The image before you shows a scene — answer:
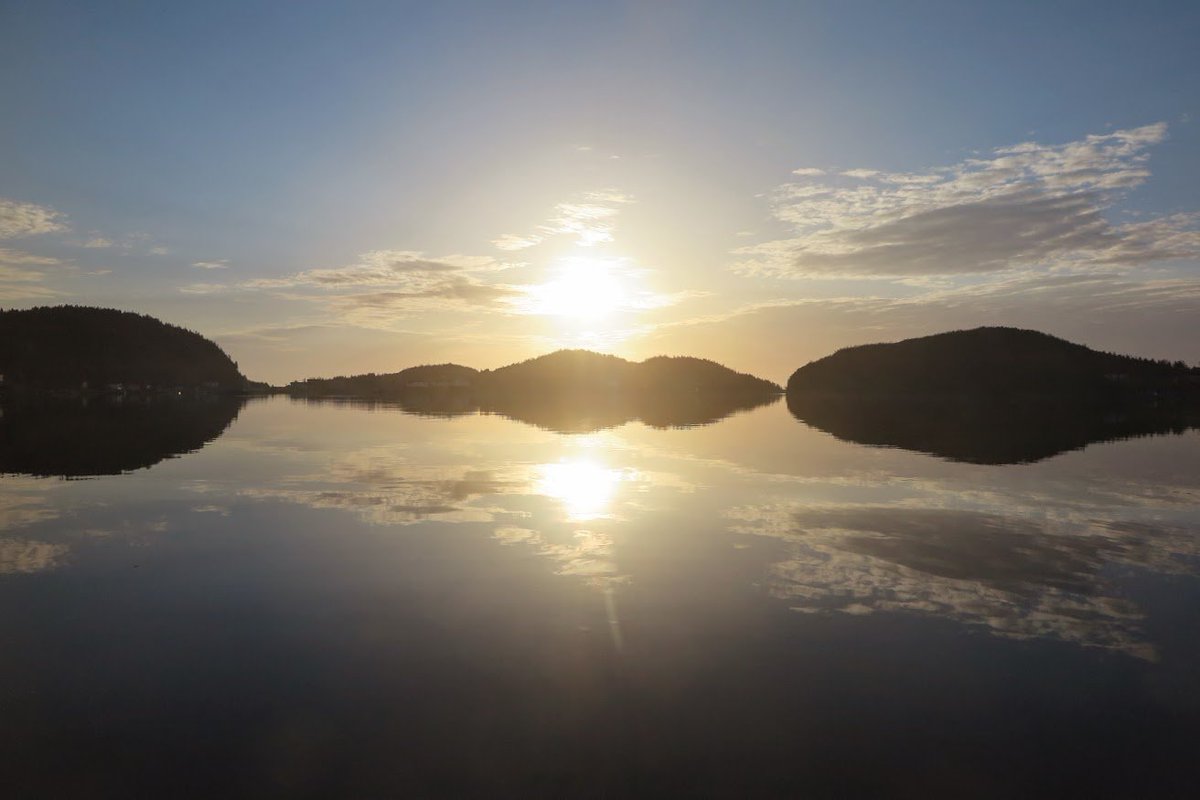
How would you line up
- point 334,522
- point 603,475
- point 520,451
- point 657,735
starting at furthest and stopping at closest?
point 520,451 → point 603,475 → point 334,522 → point 657,735

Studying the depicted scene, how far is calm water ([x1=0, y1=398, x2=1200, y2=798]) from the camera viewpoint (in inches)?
383

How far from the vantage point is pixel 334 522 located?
2598 centimetres

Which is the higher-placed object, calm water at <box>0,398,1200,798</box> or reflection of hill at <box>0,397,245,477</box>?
reflection of hill at <box>0,397,245,477</box>

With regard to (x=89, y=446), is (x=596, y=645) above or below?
below

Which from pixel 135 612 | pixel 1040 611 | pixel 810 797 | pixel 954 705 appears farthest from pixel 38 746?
pixel 1040 611

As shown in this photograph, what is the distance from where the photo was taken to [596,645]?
14250 millimetres

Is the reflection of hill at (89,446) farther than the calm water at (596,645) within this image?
Yes

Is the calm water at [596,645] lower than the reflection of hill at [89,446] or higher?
lower

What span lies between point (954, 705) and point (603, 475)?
2842 centimetres

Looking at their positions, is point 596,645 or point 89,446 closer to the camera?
point 596,645

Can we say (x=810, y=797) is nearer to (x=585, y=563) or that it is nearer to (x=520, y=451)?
(x=585, y=563)

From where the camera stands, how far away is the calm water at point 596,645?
973 cm

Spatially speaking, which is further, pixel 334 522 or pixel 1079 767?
pixel 334 522

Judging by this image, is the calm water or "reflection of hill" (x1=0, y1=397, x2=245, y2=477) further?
"reflection of hill" (x1=0, y1=397, x2=245, y2=477)
